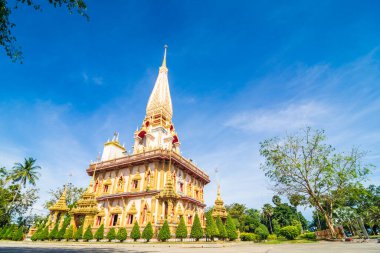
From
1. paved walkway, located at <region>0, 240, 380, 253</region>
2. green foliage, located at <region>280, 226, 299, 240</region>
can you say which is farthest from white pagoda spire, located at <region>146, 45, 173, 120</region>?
paved walkway, located at <region>0, 240, 380, 253</region>

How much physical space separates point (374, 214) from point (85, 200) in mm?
65413

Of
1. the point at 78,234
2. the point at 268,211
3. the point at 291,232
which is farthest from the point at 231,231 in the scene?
the point at 268,211

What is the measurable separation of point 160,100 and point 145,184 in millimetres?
17045

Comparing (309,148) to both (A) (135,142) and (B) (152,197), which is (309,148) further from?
(A) (135,142)

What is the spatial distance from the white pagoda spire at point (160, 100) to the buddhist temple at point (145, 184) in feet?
0.82

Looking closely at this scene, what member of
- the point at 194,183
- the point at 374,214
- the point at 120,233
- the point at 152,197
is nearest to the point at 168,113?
the point at 194,183

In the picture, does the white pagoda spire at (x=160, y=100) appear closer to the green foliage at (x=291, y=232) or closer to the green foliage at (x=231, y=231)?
the green foliage at (x=231, y=231)

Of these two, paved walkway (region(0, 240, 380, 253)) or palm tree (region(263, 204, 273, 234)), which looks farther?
palm tree (region(263, 204, 273, 234))

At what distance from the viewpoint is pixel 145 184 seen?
29.6 m

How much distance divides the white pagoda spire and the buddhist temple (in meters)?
0.25

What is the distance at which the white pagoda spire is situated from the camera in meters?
40.7

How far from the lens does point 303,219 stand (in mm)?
71188

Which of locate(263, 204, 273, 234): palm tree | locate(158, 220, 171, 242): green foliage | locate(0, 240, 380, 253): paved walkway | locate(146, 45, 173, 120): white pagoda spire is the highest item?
locate(146, 45, 173, 120): white pagoda spire

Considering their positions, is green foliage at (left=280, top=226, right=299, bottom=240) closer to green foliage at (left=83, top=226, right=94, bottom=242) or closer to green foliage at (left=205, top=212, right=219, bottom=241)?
green foliage at (left=205, top=212, right=219, bottom=241)
